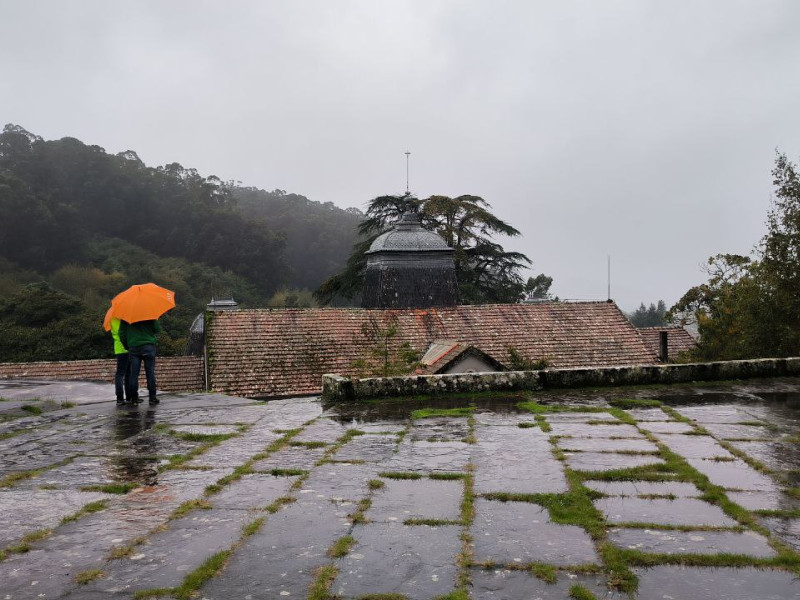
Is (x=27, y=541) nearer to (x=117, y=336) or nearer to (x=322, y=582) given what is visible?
(x=322, y=582)

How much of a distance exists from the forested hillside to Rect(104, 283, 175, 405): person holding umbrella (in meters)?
28.6

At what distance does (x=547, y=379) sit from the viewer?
29.1ft

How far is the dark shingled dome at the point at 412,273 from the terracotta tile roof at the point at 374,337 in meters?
4.96

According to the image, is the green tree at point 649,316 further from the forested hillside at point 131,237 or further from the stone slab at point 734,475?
the stone slab at point 734,475

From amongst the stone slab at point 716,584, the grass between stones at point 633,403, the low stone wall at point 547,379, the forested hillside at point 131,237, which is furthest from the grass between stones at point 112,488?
the forested hillside at point 131,237

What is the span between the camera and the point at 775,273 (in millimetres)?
16484

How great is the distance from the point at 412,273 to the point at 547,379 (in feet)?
62.2

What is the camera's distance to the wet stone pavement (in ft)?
10.5

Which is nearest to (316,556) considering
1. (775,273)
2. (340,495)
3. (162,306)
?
(340,495)

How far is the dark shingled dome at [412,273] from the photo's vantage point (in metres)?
27.3

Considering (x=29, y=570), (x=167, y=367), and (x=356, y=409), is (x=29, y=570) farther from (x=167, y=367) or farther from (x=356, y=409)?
(x=167, y=367)

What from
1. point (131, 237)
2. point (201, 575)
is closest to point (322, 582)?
Result: point (201, 575)

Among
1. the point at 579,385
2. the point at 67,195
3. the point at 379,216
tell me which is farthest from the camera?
the point at 67,195

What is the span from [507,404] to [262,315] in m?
13.6
